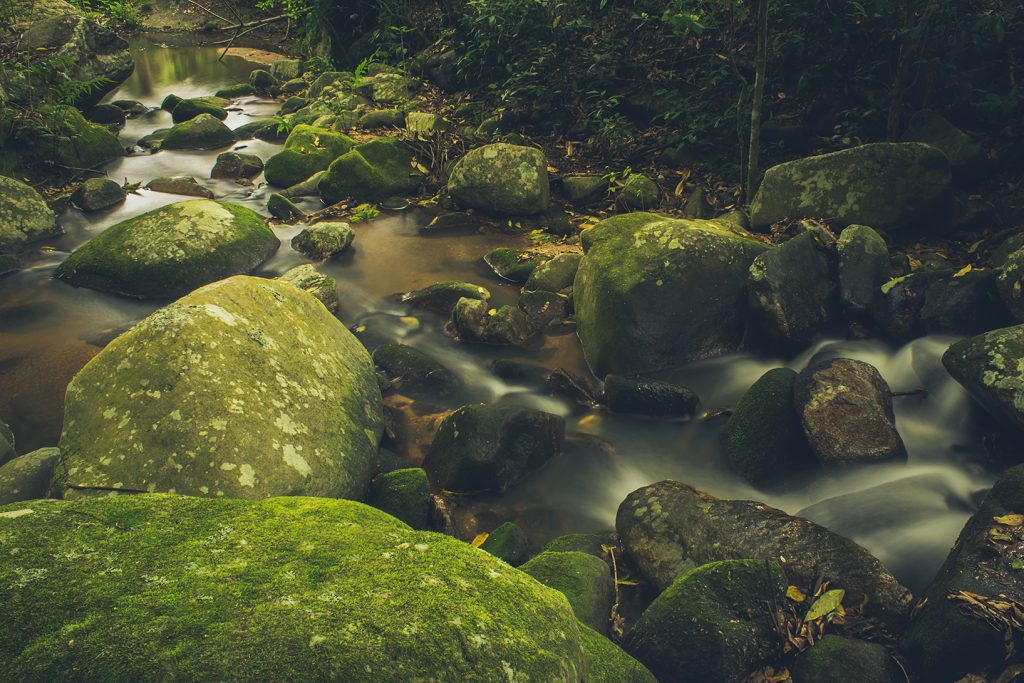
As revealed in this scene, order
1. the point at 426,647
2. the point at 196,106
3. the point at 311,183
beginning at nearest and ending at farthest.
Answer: the point at 426,647 → the point at 311,183 → the point at 196,106

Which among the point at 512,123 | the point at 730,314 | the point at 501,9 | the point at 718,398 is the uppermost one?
the point at 501,9

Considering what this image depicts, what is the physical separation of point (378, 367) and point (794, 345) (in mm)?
3639

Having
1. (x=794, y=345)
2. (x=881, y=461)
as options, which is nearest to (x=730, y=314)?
(x=794, y=345)

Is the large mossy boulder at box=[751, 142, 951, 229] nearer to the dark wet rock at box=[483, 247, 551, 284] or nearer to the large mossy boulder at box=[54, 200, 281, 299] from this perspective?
the dark wet rock at box=[483, 247, 551, 284]

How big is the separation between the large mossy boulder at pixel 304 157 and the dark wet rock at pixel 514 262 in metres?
4.31

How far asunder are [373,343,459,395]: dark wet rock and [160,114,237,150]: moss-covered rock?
30.0 feet

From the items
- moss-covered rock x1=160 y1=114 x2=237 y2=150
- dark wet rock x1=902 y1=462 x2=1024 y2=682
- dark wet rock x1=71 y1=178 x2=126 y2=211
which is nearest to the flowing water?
dark wet rock x1=902 y1=462 x2=1024 y2=682

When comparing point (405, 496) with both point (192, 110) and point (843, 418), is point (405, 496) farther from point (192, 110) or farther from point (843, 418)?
point (192, 110)

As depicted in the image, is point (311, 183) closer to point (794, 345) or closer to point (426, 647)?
point (794, 345)

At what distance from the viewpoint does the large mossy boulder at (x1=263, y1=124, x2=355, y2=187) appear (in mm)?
11078

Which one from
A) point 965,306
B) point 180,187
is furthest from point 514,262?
point 180,187

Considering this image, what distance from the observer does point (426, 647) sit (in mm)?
1839

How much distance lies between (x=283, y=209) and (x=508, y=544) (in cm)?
718

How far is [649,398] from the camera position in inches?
221
